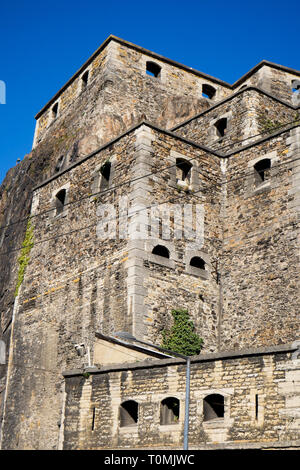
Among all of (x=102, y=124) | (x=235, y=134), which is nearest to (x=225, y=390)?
(x=235, y=134)

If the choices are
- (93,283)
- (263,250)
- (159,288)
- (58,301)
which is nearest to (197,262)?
(159,288)

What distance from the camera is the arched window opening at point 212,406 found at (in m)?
15.9

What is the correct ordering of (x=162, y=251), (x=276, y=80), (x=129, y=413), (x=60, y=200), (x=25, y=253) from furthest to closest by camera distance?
(x=276, y=80)
(x=25, y=253)
(x=60, y=200)
(x=162, y=251)
(x=129, y=413)

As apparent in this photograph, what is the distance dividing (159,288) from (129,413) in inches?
182

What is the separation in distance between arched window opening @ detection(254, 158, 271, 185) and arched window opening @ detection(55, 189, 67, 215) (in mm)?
6924

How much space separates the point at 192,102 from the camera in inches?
1233

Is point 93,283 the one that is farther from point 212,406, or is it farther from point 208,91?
point 208,91

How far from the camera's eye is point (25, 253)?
26.1 m

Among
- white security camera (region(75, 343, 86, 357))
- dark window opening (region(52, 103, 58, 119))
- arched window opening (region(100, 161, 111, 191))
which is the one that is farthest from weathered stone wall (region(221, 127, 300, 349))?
dark window opening (region(52, 103, 58, 119))

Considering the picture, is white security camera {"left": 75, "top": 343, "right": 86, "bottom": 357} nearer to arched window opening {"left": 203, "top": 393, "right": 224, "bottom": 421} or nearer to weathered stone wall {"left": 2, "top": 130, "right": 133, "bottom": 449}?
weathered stone wall {"left": 2, "top": 130, "right": 133, "bottom": 449}

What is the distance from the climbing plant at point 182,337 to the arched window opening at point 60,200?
21.8 ft

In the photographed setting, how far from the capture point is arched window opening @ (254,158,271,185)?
22.3 meters

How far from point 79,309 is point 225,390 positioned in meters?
7.75

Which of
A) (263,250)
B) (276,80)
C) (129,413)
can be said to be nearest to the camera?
(129,413)
